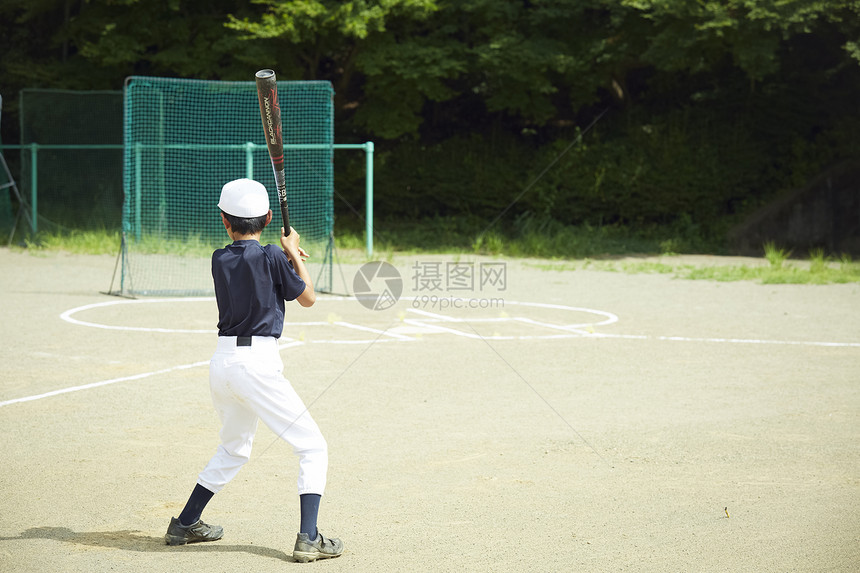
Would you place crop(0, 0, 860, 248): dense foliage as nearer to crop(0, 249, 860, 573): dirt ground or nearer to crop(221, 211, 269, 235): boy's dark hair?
crop(0, 249, 860, 573): dirt ground

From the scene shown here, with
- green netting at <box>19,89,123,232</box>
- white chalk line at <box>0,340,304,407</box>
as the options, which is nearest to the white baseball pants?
white chalk line at <box>0,340,304,407</box>

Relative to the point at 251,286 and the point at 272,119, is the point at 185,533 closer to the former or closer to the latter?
the point at 251,286

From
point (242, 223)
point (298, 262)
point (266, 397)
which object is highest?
point (242, 223)

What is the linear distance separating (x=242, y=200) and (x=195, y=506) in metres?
1.50

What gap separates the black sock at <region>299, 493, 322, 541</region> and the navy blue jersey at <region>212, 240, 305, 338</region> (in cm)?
79

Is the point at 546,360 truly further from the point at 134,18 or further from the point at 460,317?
the point at 134,18

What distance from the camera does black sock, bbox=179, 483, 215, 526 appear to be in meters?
4.77

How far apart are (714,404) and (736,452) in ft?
4.90

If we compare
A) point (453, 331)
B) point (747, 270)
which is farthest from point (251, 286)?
point (747, 270)

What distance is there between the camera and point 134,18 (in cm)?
2520

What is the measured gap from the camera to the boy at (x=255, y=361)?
4625 millimetres

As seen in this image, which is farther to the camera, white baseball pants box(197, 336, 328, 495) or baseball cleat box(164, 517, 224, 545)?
baseball cleat box(164, 517, 224, 545)

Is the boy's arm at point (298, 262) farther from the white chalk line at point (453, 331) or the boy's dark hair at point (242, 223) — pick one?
the white chalk line at point (453, 331)

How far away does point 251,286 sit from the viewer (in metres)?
4.67
